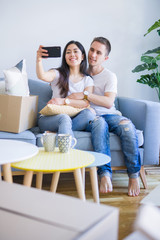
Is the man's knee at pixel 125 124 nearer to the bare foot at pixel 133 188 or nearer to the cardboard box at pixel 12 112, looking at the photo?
the bare foot at pixel 133 188

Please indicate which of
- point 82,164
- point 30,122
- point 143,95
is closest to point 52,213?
point 82,164

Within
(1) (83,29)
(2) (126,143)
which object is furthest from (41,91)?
(2) (126,143)

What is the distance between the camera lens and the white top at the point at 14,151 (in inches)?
46.8

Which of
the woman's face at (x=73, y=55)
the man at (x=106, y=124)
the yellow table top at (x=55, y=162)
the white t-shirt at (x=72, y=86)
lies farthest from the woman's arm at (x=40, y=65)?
the yellow table top at (x=55, y=162)

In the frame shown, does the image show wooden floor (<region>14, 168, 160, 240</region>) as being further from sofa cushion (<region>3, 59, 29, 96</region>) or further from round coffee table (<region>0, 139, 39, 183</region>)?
sofa cushion (<region>3, 59, 29, 96</region>)

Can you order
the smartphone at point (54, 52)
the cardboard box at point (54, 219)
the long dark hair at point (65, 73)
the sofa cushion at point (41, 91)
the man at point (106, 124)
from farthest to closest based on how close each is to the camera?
the sofa cushion at point (41, 91), the long dark hair at point (65, 73), the smartphone at point (54, 52), the man at point (106, 124), the cardboard box at point (54, 219)

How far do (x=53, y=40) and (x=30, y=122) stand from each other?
Result: 981 millimetres

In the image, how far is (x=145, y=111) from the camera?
7.39 ft

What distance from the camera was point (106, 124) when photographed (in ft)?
6.92

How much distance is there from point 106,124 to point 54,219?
165cm

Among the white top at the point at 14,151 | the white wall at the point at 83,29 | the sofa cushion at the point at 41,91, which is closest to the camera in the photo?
the white top at the point at 14,151

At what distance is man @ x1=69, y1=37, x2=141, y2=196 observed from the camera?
2.00 m

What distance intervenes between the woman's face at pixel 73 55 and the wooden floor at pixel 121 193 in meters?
0.90

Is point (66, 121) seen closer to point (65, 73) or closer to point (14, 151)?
point (65, 73)
